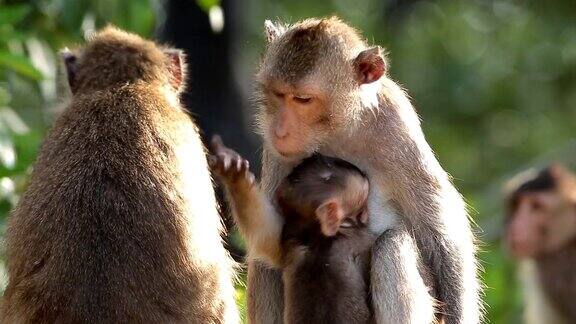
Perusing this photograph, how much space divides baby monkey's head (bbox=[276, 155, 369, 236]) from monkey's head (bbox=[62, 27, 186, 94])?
2.50 feet

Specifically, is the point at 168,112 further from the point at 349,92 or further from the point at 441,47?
the point at 441,47

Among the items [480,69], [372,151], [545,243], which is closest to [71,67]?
[372,151]

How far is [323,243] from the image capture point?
590cm

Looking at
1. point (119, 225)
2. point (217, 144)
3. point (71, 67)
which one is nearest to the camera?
point (119, 225)

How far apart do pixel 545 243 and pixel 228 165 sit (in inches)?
312

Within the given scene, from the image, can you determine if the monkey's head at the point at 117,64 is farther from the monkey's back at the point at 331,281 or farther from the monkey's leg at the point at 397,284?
the monkey's leg at the point at 397,284

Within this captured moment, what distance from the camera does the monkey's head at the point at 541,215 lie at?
12.9m

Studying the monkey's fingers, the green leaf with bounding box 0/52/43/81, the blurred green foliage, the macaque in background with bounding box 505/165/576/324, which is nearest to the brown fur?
the monkey's fingers

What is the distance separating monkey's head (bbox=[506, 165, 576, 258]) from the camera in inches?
506

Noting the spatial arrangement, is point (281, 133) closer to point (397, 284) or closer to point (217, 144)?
point (217, 144)

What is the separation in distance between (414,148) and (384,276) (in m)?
0.63

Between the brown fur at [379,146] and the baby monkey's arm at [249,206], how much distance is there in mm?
205

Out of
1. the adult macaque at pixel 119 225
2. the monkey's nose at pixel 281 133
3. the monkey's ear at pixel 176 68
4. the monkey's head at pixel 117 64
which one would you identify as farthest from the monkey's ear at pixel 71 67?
the monkey's nose at pixel 281 133

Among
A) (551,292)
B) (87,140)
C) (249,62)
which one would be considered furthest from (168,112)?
(249,62)
